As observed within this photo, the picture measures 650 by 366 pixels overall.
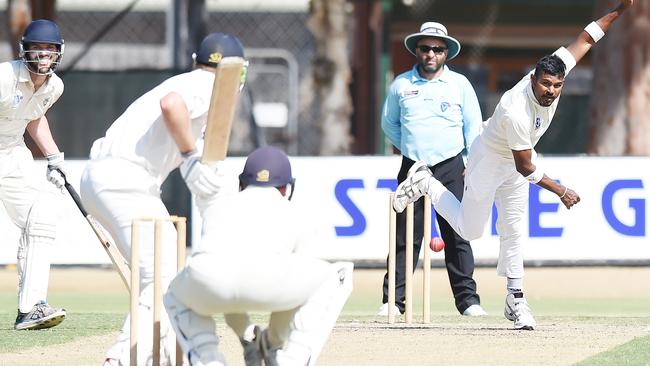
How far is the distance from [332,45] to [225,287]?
603 inches

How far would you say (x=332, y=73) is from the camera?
→ 21797mm

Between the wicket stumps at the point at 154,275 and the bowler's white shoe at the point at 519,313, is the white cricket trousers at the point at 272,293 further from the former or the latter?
the bowler's white shoe at the point at 519,313

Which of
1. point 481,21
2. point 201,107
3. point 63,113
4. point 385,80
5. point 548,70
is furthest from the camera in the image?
point 481,21

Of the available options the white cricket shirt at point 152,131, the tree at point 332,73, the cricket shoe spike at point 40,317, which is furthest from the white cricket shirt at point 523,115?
the tree at point 332,73

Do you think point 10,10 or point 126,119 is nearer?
point 126,119

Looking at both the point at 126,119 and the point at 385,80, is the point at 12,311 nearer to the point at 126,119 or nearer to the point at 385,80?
the point at 126,119

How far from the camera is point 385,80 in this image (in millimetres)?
23547

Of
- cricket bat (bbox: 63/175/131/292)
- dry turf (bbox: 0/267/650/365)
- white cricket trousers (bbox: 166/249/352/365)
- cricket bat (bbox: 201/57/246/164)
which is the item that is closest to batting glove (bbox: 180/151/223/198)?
cricket bat (bbox: 201/57/246/164)

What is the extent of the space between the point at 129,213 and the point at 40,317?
2331 mm

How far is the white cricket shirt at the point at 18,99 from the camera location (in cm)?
946

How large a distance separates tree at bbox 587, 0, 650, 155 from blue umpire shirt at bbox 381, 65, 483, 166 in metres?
8.93

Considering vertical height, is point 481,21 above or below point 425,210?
above

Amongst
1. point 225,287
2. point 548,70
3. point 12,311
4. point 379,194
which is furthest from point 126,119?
point 379,194

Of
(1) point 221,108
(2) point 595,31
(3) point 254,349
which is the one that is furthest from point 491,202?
(1) point 221,108
